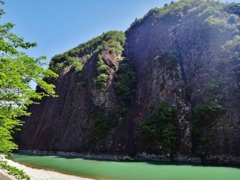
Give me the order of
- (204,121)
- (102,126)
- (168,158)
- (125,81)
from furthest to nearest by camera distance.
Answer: (125,81)
(102,126)
(168,158)
(204,121)

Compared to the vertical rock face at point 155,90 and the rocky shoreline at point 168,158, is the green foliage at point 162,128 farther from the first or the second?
the rocky shoreline at point 168,158

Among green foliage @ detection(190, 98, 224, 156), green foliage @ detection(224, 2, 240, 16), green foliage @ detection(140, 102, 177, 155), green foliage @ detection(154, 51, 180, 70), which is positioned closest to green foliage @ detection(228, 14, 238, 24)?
green foliage @ detection(224, 2, 240, 16)

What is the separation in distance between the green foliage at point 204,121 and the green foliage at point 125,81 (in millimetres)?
18286

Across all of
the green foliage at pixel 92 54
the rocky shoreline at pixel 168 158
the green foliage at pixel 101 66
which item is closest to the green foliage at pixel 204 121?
the rocky shoreline at pixel 168 158

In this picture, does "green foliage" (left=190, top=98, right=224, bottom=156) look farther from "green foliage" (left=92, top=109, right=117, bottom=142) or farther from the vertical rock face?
"green foliage" (left=92, top=109, right=117, bottom=142)

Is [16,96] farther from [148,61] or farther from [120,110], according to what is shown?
[148,61]

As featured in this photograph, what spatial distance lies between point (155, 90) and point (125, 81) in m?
9.08

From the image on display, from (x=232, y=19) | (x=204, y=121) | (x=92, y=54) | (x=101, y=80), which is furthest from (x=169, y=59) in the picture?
(x=92, y=54)

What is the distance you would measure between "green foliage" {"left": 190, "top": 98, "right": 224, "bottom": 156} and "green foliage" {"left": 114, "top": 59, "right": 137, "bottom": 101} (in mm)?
18286

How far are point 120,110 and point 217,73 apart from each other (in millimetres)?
19631

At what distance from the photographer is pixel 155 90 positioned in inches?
1791

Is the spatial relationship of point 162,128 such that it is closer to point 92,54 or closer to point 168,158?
point 168,158

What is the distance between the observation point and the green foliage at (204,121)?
3149 cm

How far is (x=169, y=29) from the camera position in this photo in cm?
5334
